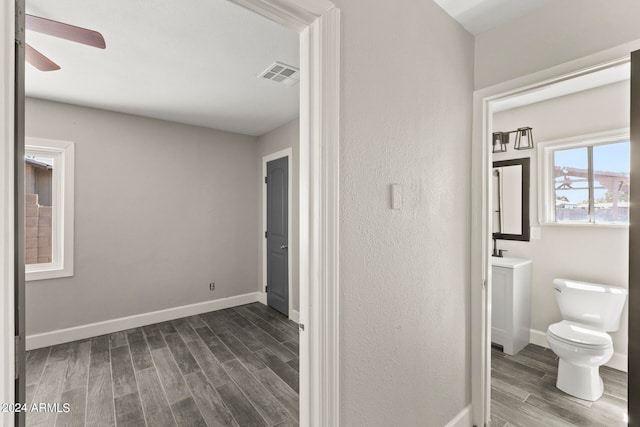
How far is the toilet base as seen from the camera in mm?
2180

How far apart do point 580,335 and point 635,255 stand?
4.05 feet

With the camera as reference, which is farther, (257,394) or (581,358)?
(257,394)

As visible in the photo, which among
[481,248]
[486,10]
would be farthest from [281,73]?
[481,248]

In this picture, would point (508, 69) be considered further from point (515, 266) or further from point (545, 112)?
point (515, 266)

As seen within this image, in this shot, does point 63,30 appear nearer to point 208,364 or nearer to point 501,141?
point 208,364

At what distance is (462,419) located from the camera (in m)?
1.85

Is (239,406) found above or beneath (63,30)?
beneath

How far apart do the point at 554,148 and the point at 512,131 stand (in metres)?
0.43

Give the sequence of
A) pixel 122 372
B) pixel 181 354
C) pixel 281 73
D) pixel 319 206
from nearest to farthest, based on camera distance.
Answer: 1. pixel 319 206
2. pixel 281 73
3. pixel 122 372
4. pixel 181 354

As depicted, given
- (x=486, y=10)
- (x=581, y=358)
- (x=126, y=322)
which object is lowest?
(x=126, y=322)

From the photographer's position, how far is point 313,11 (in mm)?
1104
